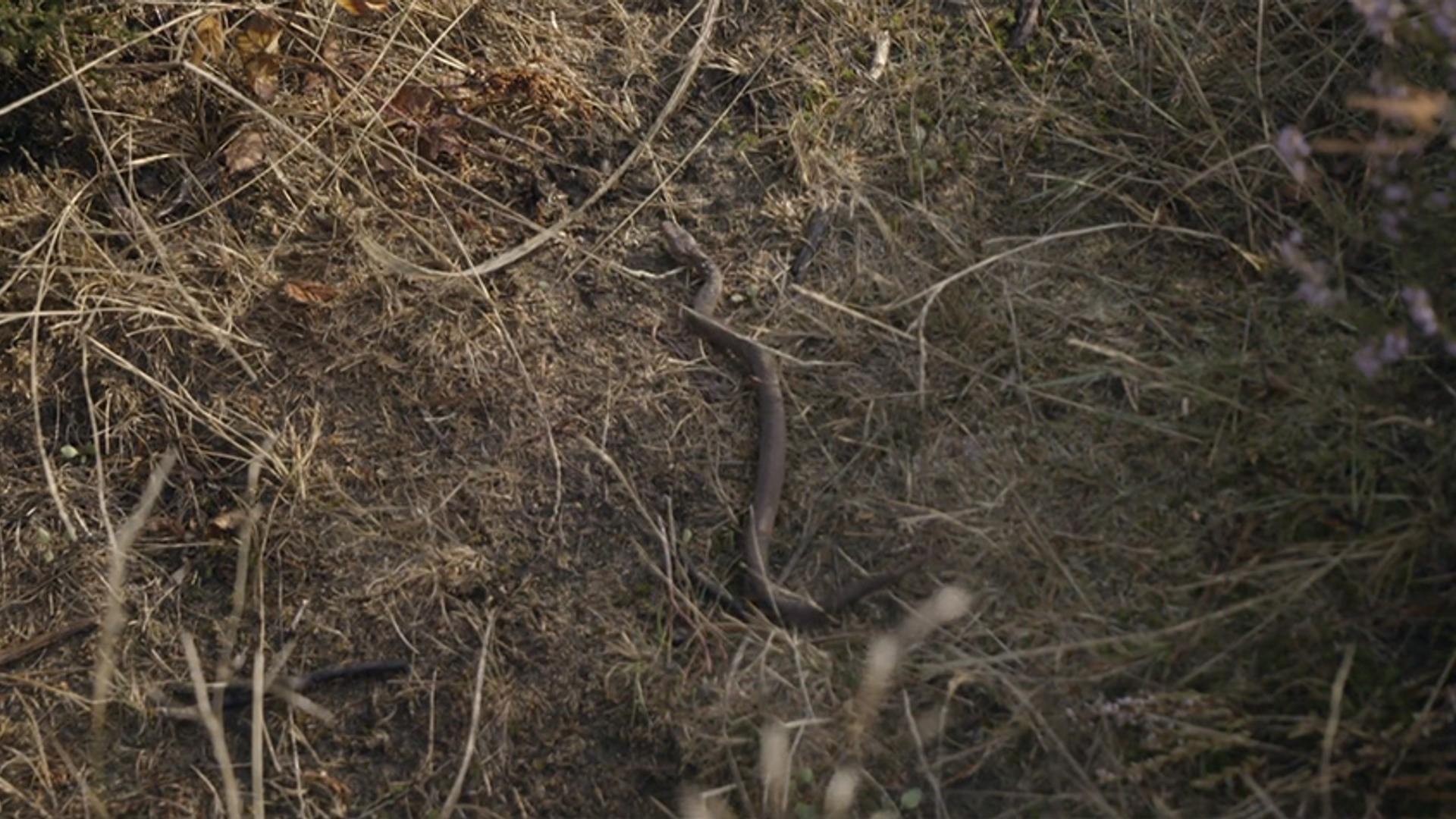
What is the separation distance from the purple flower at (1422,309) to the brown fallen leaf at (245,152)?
2.46 m

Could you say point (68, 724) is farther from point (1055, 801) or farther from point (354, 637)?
point (1055, 801)

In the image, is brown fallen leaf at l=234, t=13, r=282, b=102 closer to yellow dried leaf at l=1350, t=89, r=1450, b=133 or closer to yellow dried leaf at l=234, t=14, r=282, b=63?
yellow dried leaf at l=234, t=14, r=282, b=63

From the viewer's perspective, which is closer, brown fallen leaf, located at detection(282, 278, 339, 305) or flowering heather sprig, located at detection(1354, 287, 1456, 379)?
flowering heather sprig, located at detection(1354, 287, 1456, 379)

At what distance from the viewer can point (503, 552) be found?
293cm

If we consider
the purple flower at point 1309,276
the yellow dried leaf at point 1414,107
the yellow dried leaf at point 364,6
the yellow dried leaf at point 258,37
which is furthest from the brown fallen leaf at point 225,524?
the yellow dried leaf at point 1414,107

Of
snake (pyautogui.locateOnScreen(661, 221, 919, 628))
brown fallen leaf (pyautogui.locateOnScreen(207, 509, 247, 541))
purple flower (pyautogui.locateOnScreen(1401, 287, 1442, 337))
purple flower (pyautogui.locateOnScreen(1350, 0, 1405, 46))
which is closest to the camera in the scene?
purple flower (pyautogui.locateOnScreen(1401, 287, 1442, 337))

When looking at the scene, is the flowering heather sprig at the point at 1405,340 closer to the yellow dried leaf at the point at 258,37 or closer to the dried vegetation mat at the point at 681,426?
the dried vegetation mat at the point at 681,426

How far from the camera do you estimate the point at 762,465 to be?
294 cm

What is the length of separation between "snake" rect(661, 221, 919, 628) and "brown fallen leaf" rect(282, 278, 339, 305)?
76cm

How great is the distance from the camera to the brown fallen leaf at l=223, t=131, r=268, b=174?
3369 mm

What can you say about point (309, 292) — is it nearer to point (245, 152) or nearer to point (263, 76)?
point (245, 152)

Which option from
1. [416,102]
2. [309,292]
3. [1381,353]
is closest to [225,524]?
[309,292]

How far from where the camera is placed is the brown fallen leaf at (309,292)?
3197 mm

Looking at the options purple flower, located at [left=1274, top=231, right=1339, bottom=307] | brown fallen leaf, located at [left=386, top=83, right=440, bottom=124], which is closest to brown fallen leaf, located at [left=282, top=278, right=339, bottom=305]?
brown fallen leaf, located at [left=386, top=83, right=440, bottom=124]
